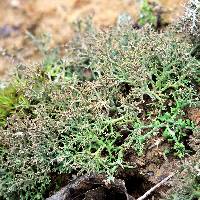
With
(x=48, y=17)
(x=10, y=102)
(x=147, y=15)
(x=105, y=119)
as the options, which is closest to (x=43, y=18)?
(x=48, y=17)

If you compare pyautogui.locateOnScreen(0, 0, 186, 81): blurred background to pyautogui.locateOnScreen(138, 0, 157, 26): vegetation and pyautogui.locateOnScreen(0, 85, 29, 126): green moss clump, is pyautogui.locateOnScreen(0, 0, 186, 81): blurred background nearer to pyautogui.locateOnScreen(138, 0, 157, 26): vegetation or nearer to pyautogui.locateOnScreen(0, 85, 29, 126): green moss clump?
pyautogui.locateOnScreen(138, 0, 157, 26): vegetation

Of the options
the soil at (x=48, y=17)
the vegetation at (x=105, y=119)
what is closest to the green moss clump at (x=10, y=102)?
the vegetation at (x=105, y=119)

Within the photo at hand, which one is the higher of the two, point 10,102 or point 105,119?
point 10,102

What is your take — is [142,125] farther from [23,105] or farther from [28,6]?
[28,6]

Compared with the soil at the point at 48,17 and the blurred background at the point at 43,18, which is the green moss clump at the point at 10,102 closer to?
the soil at the point at 48,17

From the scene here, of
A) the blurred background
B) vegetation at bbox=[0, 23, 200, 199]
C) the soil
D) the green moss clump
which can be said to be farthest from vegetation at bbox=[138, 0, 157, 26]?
the green moss clump

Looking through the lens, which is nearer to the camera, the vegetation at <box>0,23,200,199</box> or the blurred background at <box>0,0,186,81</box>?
the vegetation at <box>0,23,200,199</box>

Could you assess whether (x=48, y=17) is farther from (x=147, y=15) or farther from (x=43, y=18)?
(x=147, y=15)

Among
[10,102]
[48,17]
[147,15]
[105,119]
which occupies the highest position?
[48,17]
